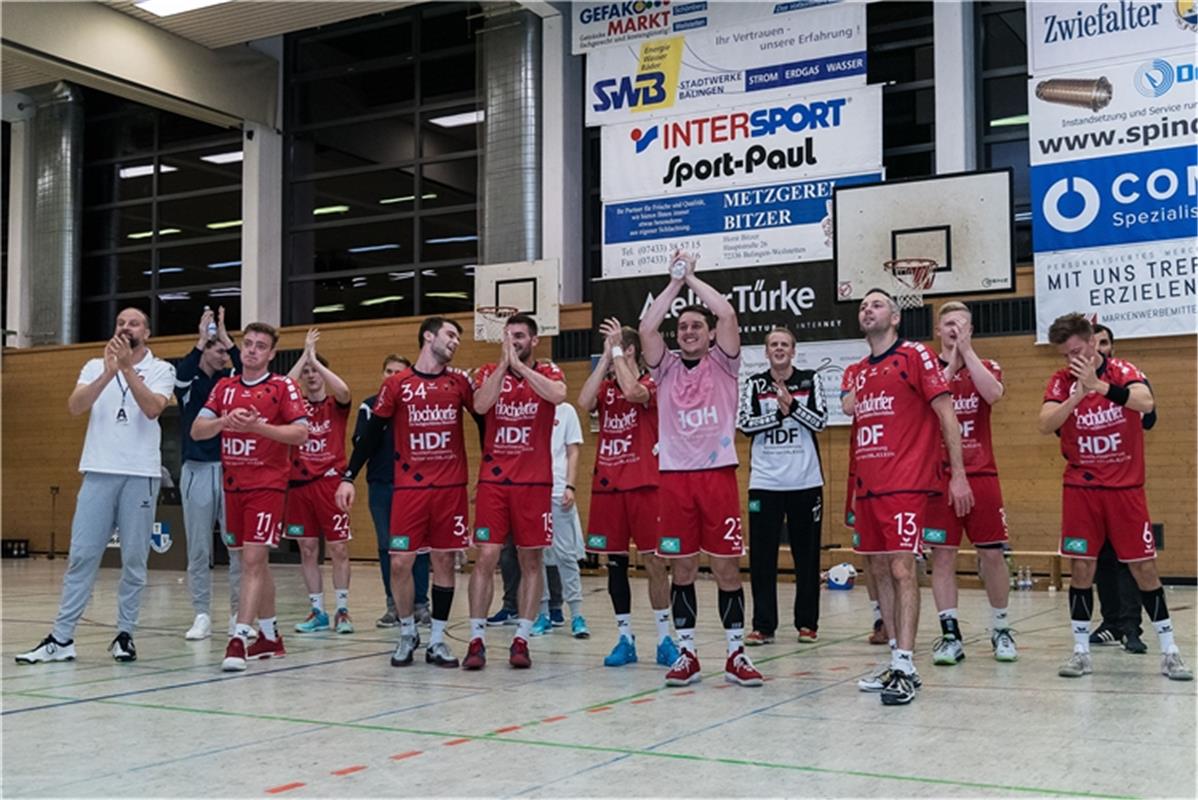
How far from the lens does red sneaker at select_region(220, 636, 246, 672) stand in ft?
22.6

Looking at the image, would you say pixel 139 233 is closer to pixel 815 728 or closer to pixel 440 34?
pixel 440 34

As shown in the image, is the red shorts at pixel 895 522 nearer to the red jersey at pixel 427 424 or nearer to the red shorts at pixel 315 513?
the red jersey at pixel 427 424

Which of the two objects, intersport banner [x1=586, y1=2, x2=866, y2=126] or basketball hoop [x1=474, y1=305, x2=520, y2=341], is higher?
intersport banner [x1=586, y1=2, x2=866, y2=126]

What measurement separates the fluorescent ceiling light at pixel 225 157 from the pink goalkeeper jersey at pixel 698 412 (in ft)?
53.8

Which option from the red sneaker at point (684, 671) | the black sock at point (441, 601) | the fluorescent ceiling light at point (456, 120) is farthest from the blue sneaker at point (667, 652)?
the fluorescent ceiling light at point (456, 120)

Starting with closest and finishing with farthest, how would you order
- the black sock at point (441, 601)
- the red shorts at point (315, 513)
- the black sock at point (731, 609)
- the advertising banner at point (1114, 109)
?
the black sock at point (731, 609) < the black sock at point (441, 601) < the red shorts at point (315, 513) < the advertising banner at point (1114, 109)

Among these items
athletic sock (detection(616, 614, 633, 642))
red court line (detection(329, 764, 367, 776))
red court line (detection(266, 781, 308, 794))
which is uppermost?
athletic sock (detection(616, 614, 633, 642))

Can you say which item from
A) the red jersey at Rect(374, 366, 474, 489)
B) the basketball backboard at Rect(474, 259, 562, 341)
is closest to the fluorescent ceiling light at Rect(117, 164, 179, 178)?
the basketball backboard at Rect(474, 259, 562, 341)

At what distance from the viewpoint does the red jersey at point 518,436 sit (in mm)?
7070

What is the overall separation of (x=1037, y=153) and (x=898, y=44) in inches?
115

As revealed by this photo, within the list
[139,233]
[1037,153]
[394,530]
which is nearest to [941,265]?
[1037,153]

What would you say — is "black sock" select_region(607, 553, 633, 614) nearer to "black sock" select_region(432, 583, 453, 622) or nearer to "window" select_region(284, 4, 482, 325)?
"black sock" select_region(432, 583, 453, 622)

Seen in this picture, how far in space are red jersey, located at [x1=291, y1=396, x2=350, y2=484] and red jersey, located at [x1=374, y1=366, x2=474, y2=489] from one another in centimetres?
209

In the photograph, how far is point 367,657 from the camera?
7543 mm
